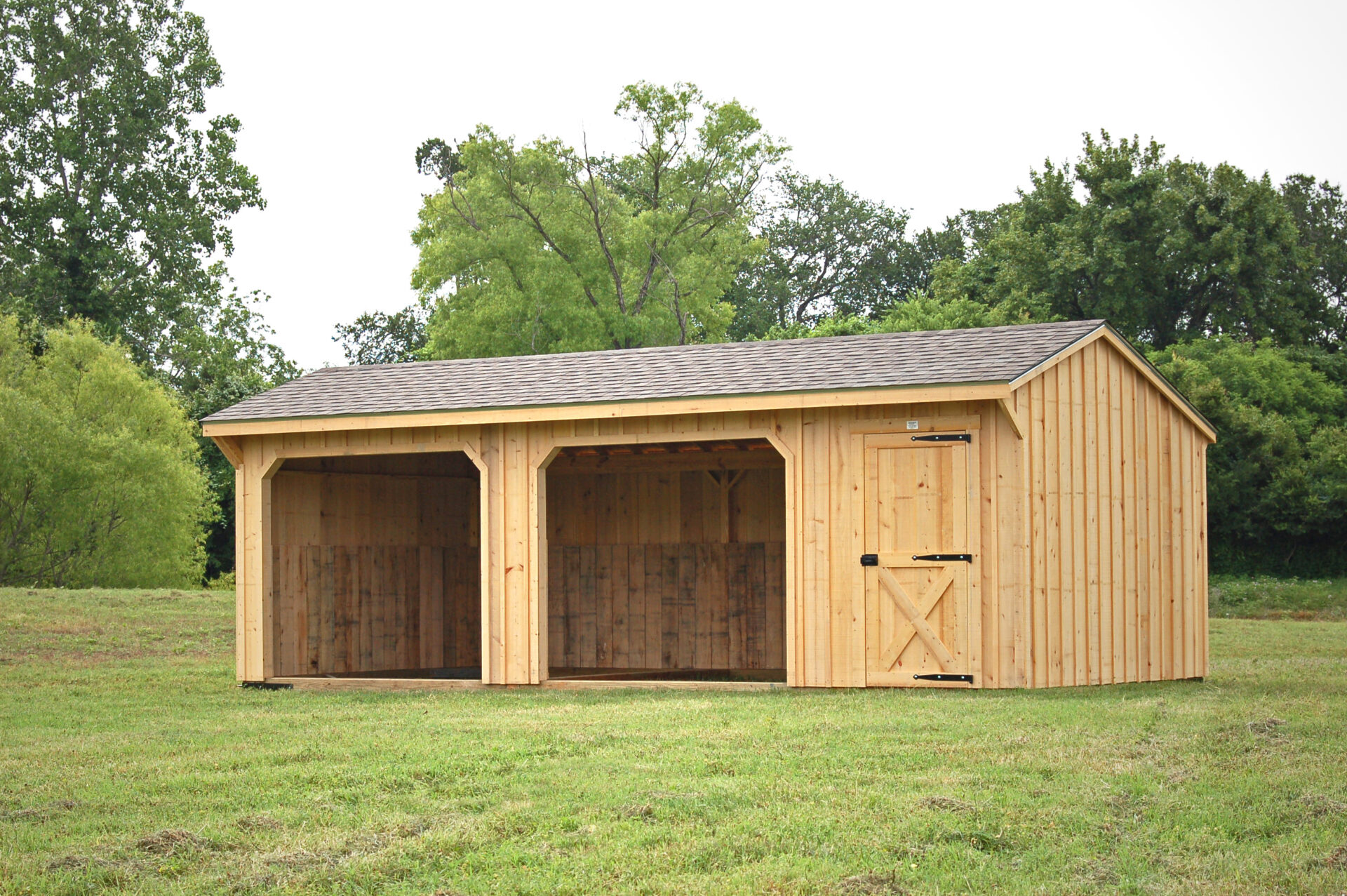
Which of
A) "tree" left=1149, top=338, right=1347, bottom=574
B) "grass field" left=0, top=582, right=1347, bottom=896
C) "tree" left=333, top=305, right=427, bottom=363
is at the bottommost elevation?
"grass field" left=0, top=582, right=1347, bottom=896

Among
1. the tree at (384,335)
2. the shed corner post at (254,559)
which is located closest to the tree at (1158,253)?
the tree at (384,335)

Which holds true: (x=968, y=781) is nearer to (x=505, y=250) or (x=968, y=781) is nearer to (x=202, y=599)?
(x=202, y=599)

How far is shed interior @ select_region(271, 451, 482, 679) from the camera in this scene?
15.1 metres

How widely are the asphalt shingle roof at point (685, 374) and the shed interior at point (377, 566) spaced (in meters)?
1.00

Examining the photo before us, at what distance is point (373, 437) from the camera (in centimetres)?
1384

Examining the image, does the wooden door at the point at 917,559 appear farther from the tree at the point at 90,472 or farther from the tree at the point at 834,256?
the tree at the point at 834,256

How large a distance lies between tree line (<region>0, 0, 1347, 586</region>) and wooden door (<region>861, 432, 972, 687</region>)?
864 inches

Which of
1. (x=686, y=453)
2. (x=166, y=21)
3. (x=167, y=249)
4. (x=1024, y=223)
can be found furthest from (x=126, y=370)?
(x=1024, y=223)

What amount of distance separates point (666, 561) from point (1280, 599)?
56.0 ft

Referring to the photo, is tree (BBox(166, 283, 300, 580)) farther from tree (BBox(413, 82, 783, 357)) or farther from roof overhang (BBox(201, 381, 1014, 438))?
roof overhang (BBox(201, 381, 1014, 438))

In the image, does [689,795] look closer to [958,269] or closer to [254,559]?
[254,559]

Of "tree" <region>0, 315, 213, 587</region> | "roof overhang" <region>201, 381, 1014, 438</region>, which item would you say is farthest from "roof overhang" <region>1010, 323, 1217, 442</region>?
"tree" <region>0, 315, 213, 587</region>

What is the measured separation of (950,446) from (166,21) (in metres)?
37.1

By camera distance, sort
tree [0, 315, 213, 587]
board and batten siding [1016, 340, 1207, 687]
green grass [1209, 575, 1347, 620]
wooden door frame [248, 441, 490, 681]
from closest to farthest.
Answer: board and batten siding [1016, 340, 1207, 687] < wooden door frame [248, 441, 490, 681] < green grass [1209, 575, 1347, 620] < tree [0, 315, 213, 587]
